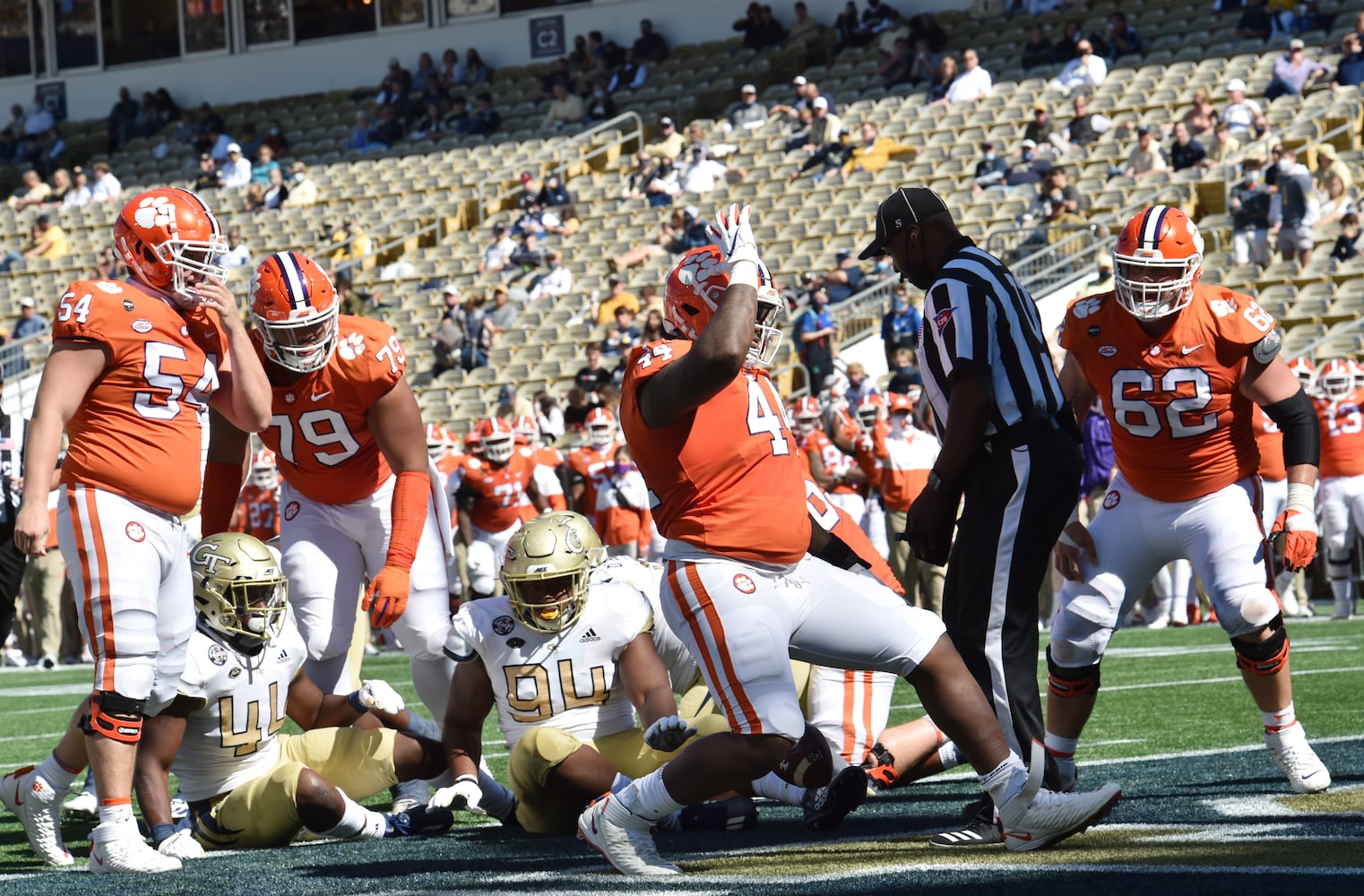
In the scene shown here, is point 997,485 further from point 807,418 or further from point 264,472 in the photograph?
point 264,472

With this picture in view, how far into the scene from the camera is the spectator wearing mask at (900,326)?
53.2 ft

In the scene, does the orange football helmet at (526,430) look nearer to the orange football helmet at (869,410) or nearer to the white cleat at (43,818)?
the orange football helmet at (869,410)

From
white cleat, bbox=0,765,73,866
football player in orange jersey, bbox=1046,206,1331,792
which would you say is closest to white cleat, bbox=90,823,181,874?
white cleat, bbox=0,765,73,866

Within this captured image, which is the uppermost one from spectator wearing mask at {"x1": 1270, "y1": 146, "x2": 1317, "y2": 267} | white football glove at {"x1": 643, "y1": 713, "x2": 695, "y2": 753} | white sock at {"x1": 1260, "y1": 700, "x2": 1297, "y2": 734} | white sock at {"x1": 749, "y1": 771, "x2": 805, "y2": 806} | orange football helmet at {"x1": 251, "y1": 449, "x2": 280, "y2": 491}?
spectator wearing mask at {"x1": 1270, "y1": 146, "x2": 1317, "y2": 267}

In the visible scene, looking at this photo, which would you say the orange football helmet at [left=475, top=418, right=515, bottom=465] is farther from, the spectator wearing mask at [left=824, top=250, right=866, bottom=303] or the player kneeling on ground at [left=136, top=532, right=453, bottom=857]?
the player kneeling on ground at [left=136, top=532, right=453, bottom=857]

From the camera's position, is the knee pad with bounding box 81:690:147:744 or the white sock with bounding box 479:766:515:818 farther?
the white sock with bounding box 479:766:515:818

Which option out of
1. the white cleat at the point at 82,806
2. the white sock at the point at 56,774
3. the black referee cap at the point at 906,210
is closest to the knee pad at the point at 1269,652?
the black referee cap at the point at 906,210

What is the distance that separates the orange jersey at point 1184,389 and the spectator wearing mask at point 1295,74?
14.2 m

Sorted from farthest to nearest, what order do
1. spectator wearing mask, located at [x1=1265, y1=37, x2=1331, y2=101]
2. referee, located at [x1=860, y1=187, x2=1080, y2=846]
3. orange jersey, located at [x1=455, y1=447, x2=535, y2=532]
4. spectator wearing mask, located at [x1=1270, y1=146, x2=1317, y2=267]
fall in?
spectator wearing mask, located at [x1=1265, y1=37, x2=1331, y2=101], spectator wearing mask, located at [x1=1270, y1=146, x2=1317, y2=267], orange jersey, located at [x1=455, y1=447, x2=535, y2=532], referee, located at [x1=860, y1=187, x2=1080, y2=846]

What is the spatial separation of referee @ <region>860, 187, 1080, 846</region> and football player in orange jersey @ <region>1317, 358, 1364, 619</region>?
29.7 feet

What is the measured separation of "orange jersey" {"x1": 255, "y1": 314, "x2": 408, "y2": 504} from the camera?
575 cm

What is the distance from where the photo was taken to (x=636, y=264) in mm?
20625

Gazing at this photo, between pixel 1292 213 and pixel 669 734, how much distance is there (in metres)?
13.3

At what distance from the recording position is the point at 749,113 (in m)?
23.2
